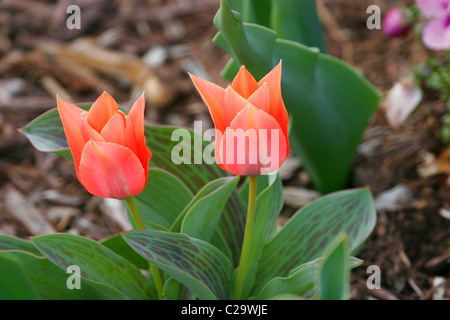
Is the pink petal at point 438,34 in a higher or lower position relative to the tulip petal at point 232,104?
higher

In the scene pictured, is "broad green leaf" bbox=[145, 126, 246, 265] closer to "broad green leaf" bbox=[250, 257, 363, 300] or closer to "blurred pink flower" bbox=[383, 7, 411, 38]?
"broad green leaf" bbox=[250, 257, 363, 300]

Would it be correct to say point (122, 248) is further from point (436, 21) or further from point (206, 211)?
point (436, 21)

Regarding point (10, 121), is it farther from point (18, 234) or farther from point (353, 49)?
point (353, 49)

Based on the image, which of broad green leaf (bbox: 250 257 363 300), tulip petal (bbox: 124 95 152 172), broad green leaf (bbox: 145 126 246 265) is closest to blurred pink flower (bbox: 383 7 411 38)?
broad green leaf (bbox: 145 126 246 265)

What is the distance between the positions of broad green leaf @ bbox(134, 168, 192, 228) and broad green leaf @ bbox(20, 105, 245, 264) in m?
0.06

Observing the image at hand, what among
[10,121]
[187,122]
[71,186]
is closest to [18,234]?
[71,186]

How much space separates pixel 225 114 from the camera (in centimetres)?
71

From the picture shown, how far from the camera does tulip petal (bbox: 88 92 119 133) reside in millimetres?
737

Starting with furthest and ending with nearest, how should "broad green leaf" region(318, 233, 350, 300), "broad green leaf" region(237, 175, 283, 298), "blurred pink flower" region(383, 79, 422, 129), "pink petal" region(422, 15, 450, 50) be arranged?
"blurred pink flower" region(383, 79, 422, 129), "pink petal" region(422, 15, 450, 50), "broad green leaf" region(237, 175, 283, 298), "broad green leaf" region(318, 233, 350, 300)

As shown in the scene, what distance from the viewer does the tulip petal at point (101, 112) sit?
29.0 inches

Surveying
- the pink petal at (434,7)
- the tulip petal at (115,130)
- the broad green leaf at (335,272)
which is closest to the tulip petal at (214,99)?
the tulip petal at (115,130)

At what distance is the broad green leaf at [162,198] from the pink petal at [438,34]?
0.67m

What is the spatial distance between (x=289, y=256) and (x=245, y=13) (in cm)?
50

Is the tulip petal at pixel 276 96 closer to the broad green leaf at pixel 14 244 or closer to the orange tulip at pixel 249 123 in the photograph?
the orange tulip at pixel 249 123
